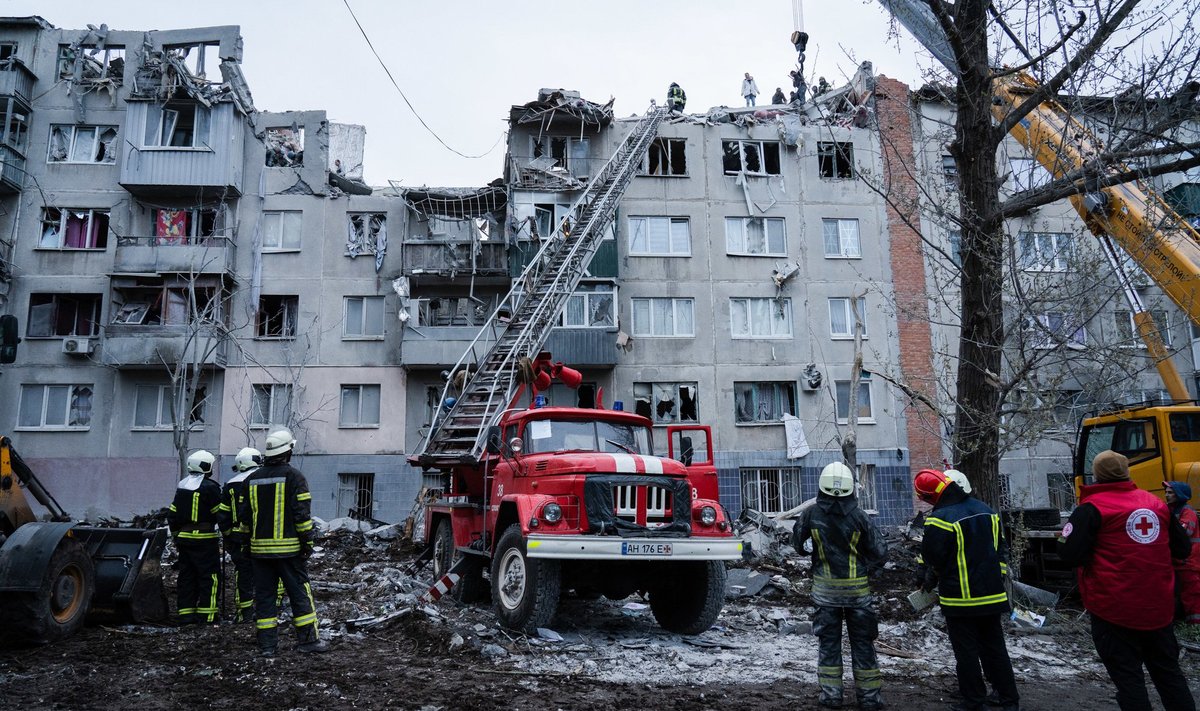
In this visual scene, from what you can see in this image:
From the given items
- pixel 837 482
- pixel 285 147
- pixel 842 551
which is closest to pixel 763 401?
pixel 285 147

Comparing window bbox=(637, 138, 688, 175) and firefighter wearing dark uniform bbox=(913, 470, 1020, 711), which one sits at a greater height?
window bbox=(637, 138, 688, 175)

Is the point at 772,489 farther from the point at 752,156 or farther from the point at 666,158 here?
the point at 666,158

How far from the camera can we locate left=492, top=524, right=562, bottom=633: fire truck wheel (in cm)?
805

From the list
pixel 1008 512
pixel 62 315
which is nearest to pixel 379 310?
pixel 62 315

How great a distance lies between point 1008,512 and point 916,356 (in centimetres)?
1498

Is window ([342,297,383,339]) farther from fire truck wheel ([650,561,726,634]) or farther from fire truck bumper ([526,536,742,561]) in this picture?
fire truck bumper ([526,536,742,561])

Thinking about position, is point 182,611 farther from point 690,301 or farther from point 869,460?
point 869,460

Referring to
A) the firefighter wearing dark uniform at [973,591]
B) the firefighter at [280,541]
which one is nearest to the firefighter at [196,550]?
the firefighter at [280,541]

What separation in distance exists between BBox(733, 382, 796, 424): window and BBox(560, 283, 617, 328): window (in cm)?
496

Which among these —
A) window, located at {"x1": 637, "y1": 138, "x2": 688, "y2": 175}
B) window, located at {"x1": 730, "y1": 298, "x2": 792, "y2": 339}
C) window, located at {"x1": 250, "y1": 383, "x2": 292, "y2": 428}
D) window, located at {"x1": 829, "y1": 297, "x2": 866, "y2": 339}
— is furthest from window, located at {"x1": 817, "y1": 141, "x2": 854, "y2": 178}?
window, located at {"x1": 250, "y1": 383, "x2": 292, "y2": 428}

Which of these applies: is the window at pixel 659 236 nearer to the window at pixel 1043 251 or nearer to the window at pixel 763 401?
the window at pixel 763 401

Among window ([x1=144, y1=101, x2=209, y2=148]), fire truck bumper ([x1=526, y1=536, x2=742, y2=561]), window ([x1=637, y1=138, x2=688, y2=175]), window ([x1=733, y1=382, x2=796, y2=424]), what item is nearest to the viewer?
fire truck bumper ([x1=526, y1=536, x2=742, y2=561])

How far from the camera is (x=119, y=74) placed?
2753 centimetres

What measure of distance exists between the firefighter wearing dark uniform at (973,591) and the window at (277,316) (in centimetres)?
2377
